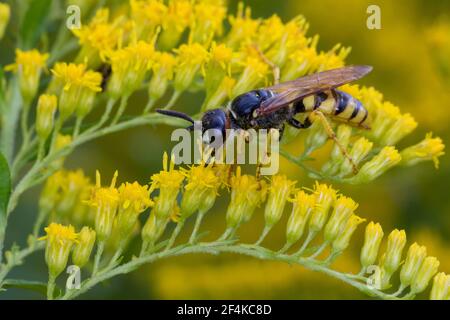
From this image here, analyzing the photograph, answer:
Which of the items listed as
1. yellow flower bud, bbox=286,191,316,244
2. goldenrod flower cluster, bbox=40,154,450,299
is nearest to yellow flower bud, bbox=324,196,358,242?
goldenrod flower cluster, bbox=40,154,450,299

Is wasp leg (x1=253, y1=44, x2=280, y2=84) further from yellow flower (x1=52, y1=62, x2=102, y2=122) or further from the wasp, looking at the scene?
yellow flower (x1=52, y1=62, x2=102, y2=122)

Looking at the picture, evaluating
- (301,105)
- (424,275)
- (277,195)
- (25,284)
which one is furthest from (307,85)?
(25,284)

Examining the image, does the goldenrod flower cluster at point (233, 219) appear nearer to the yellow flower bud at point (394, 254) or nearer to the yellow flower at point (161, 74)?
the yellow flower bud at point (394, 254)

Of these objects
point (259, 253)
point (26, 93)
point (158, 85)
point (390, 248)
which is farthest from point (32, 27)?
point (390, 248)

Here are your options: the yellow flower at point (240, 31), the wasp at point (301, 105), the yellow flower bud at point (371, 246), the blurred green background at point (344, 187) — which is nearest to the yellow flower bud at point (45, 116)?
the wasp at point (301, 105)


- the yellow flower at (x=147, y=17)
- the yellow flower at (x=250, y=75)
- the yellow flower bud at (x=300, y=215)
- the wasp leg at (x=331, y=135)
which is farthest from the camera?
the yellow flower at (x=147, y=17)
